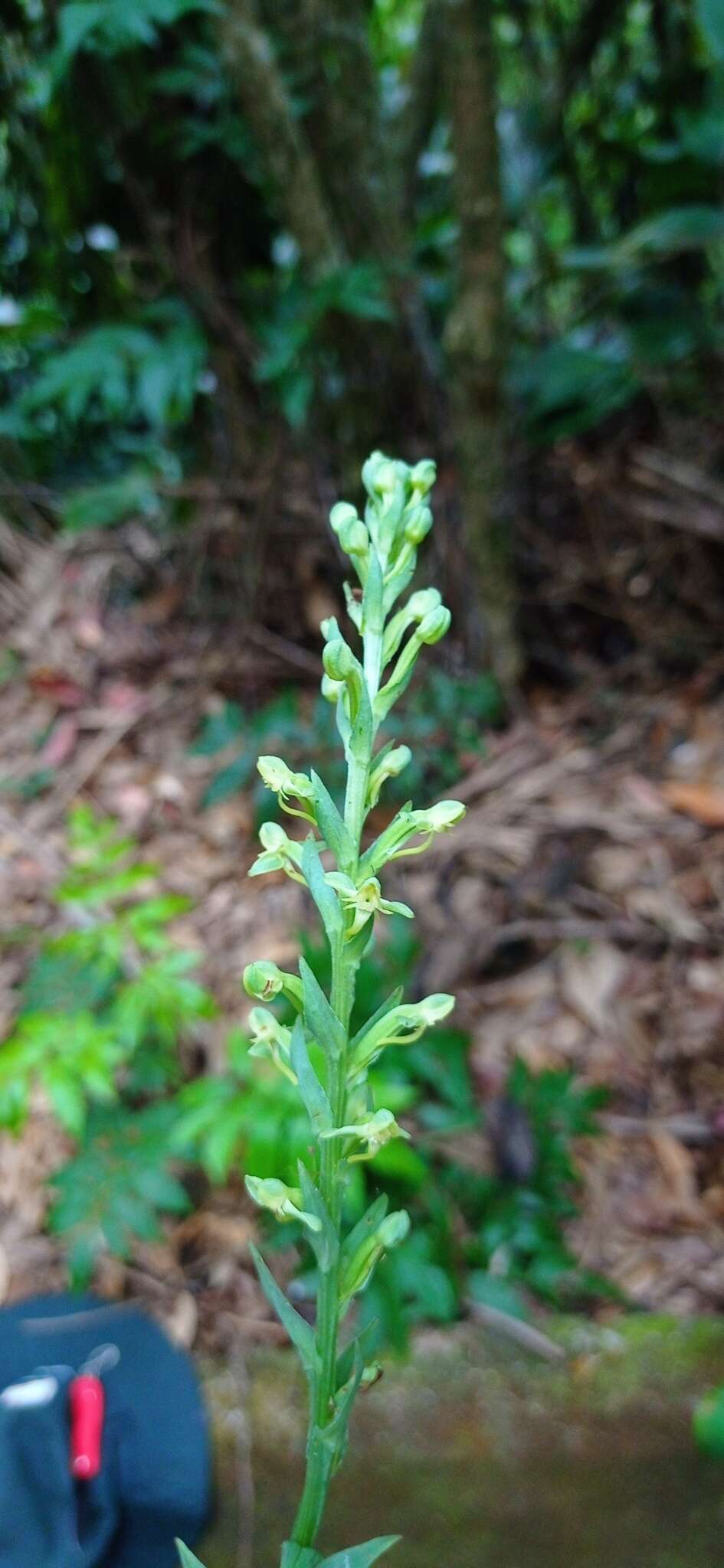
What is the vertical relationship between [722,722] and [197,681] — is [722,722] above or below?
below

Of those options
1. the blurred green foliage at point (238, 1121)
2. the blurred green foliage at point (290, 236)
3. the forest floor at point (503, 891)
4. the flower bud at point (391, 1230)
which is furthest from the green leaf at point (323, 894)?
the blurred green foliage at point (290, 236)

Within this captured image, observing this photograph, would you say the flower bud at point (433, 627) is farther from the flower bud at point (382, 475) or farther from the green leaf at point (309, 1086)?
the green leaf at point (309, 1086)

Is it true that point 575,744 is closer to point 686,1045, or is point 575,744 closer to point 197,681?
point 686,1045

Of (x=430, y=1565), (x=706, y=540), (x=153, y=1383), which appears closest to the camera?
(x=430, y=1565)

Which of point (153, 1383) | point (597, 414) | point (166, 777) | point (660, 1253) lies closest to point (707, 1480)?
point (660, 1253)

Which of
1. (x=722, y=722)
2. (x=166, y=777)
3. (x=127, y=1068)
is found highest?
(x=166, y=777)

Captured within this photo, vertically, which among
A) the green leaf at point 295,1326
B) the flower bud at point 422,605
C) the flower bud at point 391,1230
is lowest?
the green leaf at point 295,1326
